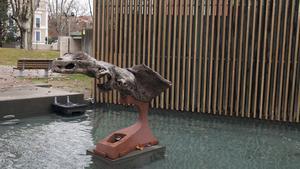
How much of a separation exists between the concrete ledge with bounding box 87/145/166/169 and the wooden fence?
379 cm

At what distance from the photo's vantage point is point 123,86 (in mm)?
5715

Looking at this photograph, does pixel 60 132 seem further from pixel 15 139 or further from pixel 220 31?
pixel 220 31

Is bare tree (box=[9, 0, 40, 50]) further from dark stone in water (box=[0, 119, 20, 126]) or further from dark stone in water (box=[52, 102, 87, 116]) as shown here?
dark stone in water (box=[0, 119, 20, 126])

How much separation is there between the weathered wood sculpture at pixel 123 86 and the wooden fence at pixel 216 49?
11.5ft

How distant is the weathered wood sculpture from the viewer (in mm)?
5297

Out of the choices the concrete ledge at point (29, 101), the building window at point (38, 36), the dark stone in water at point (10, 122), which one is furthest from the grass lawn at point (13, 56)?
the building window at point (38, 36)

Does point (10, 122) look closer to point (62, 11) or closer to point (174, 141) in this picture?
point (174, 141)

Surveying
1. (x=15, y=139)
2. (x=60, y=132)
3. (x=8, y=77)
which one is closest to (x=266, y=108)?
(x=60, y=132)

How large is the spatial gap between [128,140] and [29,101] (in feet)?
13.3

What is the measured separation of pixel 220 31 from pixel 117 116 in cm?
330

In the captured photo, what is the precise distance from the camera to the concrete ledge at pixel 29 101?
8734 millimetres

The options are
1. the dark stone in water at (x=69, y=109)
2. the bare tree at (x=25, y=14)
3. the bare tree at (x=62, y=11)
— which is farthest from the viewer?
the bare tree at (x=62, y=11)

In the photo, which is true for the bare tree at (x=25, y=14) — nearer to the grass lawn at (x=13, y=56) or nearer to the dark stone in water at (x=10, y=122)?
the grass lawn at (x=13, y=56)

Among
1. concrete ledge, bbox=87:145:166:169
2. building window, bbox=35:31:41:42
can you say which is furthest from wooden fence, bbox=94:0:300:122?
building window, bbox=35:31:41:42
